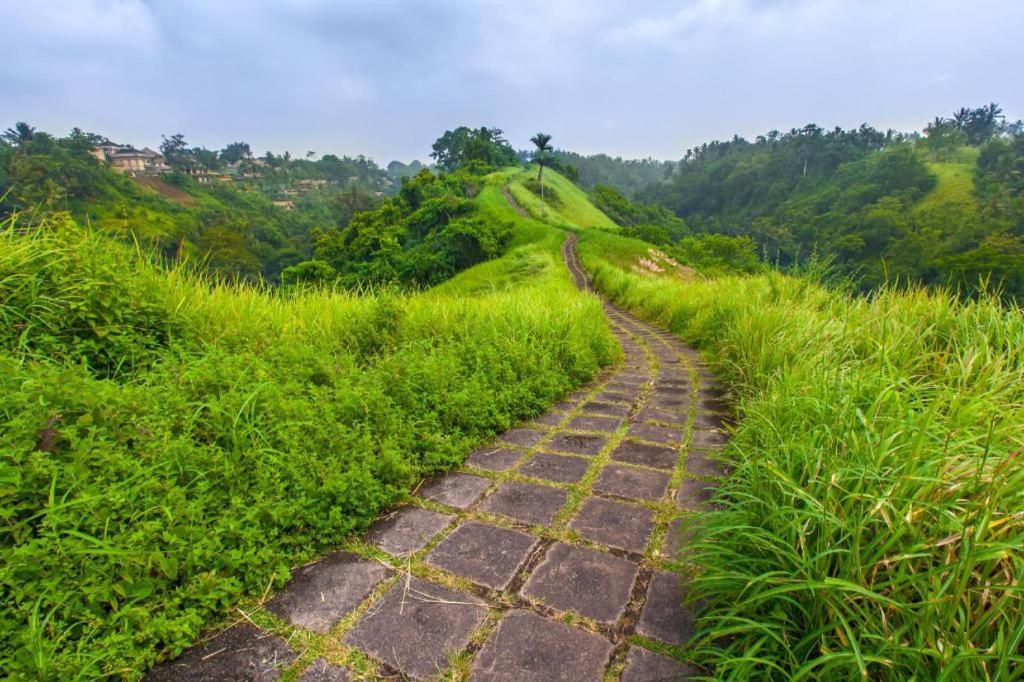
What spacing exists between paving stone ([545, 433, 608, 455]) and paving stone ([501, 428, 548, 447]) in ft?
0.36

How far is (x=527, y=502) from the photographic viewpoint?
2.37 metres

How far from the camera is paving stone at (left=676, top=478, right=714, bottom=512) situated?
7.48 ft

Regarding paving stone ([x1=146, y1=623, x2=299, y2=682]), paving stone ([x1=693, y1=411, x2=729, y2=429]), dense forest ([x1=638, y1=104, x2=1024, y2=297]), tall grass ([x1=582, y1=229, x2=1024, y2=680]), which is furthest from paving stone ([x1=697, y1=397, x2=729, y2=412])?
dense forest ([x1=638, y1=104, x2=1024, y2=297])

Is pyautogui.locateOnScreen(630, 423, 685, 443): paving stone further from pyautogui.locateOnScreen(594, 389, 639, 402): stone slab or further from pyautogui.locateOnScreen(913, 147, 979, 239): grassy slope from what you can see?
pyautogui.locateOnScreen(913, 147, 979, 239): grassy slope

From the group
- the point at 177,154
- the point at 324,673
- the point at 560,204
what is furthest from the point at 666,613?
the point at 177,154

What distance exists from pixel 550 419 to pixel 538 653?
7.28 feet

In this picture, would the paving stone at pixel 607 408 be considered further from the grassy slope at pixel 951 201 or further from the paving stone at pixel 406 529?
the grassy slope at pixel 951 201

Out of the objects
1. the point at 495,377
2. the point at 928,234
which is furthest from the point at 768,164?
the point at 495,377

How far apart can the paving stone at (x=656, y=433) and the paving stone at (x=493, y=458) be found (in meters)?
0.91

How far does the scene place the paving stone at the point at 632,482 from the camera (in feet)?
7.93

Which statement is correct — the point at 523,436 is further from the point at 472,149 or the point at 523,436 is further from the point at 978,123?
the point at 978,123

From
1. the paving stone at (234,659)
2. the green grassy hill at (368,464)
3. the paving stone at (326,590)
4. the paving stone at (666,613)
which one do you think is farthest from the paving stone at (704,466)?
the paving stone at (234,659)

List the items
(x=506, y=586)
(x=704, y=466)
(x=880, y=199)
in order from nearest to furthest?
(x=506, y=586) < (x=704, y=466) < (x=880, y=199)

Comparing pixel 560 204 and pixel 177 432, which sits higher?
pixel 560 204
